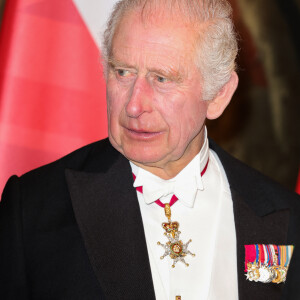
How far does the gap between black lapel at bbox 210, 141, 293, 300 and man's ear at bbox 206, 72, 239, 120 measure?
0.86 feet

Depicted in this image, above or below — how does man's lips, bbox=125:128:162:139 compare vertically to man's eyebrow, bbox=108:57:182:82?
below

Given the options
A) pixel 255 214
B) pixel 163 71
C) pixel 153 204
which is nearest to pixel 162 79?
pixel 163 71

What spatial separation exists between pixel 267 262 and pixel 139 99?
720 mm

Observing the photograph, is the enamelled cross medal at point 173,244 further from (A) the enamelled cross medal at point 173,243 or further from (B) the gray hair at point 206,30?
(B) the gray hair at point 206,30

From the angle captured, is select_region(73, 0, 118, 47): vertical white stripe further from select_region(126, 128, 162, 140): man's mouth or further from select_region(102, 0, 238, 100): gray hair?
select_region(126, 128, 162, 140): man's mouth

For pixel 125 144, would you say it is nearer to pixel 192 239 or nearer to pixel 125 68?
pixel 125 68

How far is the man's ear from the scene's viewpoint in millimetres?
2125

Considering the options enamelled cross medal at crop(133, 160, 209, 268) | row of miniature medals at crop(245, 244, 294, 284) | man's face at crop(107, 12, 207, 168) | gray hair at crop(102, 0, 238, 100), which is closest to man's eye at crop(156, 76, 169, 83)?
man's face at crop(107, 12, 207, 168)

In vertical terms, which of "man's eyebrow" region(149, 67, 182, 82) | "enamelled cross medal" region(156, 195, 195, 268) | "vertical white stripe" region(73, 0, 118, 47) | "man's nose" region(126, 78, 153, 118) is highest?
"vertical white stripe" region(73, 0, 118, 47)

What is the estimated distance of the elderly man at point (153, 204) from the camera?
190 cm

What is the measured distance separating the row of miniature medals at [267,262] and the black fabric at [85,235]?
0.02 m

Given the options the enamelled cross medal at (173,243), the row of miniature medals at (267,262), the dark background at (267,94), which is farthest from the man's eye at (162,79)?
the dark background at (267,94)

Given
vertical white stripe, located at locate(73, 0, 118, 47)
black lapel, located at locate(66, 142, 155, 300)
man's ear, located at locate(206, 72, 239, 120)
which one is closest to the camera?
black lapel, located at locate(66, 142, 155, 300)

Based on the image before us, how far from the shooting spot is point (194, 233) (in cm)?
213
